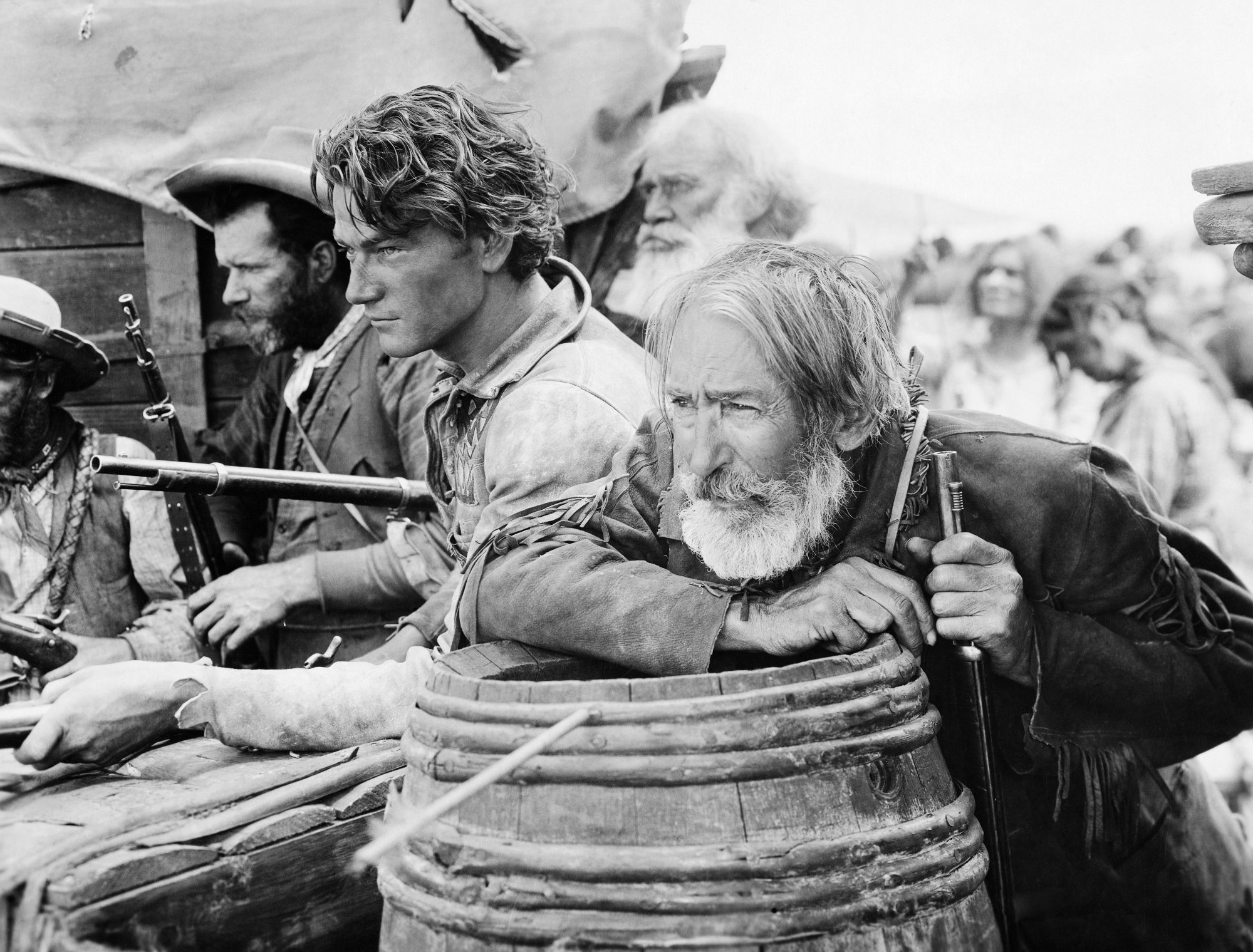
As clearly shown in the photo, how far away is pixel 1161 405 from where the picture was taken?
389cm

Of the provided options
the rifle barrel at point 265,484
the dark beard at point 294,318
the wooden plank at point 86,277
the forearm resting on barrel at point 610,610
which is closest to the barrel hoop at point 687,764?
the forearm resting on barrel at point 610,610

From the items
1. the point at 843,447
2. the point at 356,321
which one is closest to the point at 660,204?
the point at 356,321

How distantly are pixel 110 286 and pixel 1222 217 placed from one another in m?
4.02

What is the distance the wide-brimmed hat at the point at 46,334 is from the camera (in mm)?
4062

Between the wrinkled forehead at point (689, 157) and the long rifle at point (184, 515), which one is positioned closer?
the long rifle at point (184, 515)

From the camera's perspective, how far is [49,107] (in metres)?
4.71

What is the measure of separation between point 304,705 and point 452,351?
0.97 meters

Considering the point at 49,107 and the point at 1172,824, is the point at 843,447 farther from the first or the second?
the point at 49,107

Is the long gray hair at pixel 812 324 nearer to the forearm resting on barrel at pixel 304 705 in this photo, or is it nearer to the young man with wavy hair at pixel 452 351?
the young man with wavy hair at pixel 452 351

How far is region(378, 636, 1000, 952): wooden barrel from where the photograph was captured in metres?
1.67

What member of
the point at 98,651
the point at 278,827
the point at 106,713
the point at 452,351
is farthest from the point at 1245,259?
the point at 98,651

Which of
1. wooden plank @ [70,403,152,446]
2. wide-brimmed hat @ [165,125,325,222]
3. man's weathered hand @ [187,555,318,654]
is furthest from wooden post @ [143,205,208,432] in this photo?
man's weathered hand @ [187,555,318,654]

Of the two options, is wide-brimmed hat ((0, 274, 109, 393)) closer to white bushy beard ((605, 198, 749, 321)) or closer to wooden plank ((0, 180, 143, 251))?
wooden plank ((0, 180, 143, 251))

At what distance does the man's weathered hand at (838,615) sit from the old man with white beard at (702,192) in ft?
7.71
